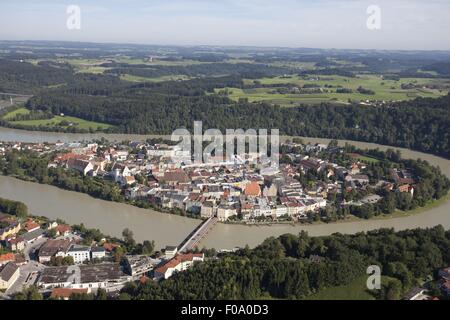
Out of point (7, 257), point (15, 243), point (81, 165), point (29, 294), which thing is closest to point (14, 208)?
point (15, 243)

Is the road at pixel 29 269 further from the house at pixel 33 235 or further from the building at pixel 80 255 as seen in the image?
the building at pixel 80 255

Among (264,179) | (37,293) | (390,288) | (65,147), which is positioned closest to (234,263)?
(390,288)

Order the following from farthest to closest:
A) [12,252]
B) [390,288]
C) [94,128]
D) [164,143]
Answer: [94,128], [164,143], [12,252], [390,288]

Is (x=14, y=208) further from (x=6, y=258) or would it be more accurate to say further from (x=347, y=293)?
(x=347, y=293)

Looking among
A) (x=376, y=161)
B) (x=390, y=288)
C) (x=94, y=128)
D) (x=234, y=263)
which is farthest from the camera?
(x=94, y=128)

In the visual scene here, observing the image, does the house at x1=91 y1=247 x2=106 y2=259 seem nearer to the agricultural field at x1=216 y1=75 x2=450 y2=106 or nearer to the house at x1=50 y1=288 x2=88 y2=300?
the house at x1=50 y1=288 x2=88 y2=300

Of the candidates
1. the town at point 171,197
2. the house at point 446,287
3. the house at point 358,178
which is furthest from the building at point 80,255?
the house at point 358,178

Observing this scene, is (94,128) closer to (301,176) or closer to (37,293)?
(301,176)
